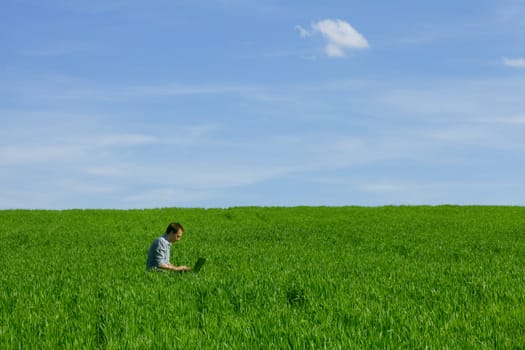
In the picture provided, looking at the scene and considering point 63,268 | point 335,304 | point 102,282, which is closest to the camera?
point 335,304

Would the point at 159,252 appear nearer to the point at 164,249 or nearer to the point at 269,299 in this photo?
the point at 164,249

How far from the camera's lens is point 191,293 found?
11.1 m

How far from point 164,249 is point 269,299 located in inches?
148

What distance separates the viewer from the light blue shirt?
1315 centimetres

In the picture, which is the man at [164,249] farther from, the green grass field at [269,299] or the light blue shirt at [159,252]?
Result: the green grass field at [269,299]

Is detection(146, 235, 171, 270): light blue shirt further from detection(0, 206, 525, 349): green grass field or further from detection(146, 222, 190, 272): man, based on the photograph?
detection(0, 206, 525, 349): green grass field

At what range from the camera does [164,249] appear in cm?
1334

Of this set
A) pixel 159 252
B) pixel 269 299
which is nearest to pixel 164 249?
pixel 159 252

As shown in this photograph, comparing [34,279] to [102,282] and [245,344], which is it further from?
[245,344]

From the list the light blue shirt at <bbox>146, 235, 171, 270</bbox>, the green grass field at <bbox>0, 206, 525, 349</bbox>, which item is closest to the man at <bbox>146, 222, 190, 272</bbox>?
the light blue shirt at <bbox>146, 235, 171, 270</bbox>

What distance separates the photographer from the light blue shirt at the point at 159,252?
13.2 metres

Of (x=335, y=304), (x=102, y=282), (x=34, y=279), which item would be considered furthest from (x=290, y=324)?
(x=34, y=279)

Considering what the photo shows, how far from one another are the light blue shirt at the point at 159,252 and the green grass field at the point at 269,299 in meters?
0.46

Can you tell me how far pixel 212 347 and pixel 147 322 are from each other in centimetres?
207
